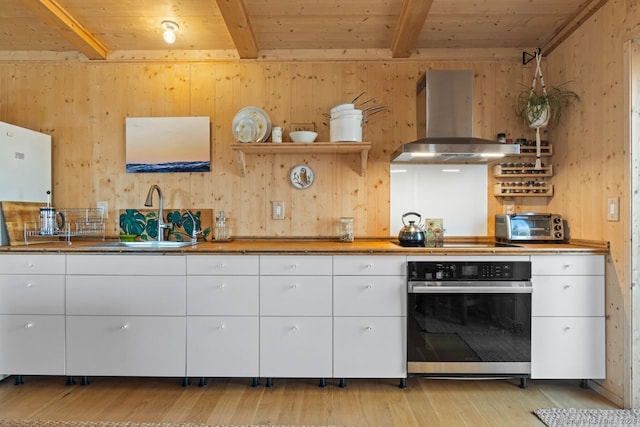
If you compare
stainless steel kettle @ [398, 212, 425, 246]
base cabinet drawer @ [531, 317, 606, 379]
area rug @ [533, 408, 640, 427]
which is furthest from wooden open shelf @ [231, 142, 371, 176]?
area rug @ [533, 408, 640, 427]

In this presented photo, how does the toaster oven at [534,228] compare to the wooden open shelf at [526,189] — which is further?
the wooden open shelf at [526,189]

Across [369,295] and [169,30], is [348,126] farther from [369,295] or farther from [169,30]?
[169,30]

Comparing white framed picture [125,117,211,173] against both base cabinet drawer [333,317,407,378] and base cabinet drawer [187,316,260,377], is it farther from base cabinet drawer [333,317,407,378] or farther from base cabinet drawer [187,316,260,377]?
base cabinet drawer [333,317,407,378]

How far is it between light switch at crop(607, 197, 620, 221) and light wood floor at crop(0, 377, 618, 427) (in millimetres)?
1065

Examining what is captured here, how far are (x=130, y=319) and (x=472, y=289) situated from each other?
2055mm

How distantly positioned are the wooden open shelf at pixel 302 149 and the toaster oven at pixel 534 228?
110cm

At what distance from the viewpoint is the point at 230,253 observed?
2.29 m

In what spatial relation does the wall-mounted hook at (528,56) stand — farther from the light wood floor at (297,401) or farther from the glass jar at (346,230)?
the light wood floor at (297,401)

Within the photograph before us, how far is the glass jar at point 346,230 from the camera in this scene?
9.12 ft

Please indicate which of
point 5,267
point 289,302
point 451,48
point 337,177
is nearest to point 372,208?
point 337,177

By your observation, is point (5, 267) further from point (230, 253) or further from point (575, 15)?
point (575, 15)

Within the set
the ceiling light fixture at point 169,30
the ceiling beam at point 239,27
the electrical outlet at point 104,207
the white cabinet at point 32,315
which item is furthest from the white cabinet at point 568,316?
the electrical outlet at point 104,207

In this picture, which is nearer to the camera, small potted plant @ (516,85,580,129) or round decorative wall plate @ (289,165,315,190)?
small potted plant @ (516,85,580,129)

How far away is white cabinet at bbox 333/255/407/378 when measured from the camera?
7.43 ft
